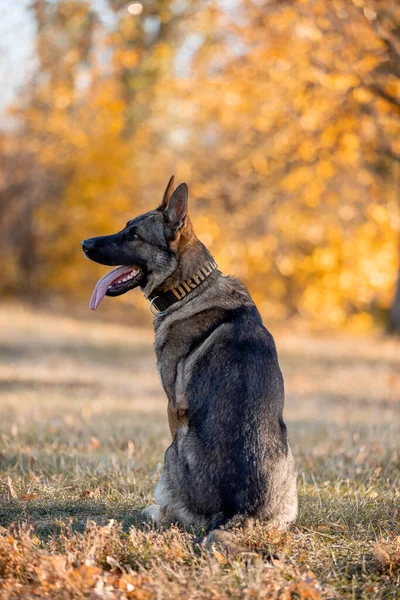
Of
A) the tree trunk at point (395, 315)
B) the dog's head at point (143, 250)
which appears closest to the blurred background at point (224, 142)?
the tree trunk at point (395, 315)

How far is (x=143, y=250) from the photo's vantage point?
16.5 ft

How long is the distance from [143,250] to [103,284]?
37 cm

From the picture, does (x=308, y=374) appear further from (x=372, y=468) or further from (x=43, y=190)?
(x=43, y=190)

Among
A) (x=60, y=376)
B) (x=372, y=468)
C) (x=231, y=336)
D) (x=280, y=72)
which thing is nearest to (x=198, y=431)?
(x=231, y=336)

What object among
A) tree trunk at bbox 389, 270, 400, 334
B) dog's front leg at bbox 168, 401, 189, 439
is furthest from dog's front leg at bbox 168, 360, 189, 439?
tree trunk at bbox 389, 270, 400, 334

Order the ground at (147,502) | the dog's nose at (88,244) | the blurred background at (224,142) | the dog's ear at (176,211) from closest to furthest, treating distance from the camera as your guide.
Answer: the ground at (147,502), the dog's ear at (176,211), the dog's nose at (88,244), the blurred background at (224,142)

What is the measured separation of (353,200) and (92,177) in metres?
8.61

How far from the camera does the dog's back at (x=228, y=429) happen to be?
404 cm

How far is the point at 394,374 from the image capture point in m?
14.7

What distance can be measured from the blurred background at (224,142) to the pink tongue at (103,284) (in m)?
4.83

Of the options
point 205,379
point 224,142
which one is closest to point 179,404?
point 205,379

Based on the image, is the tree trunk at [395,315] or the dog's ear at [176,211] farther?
the tree trunk at [395,315]

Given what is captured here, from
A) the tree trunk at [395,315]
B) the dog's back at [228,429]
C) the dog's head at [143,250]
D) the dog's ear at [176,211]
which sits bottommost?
the tree trunk at [395,315]

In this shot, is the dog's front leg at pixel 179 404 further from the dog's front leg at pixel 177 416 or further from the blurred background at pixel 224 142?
the blurred background at pixel 224 142
